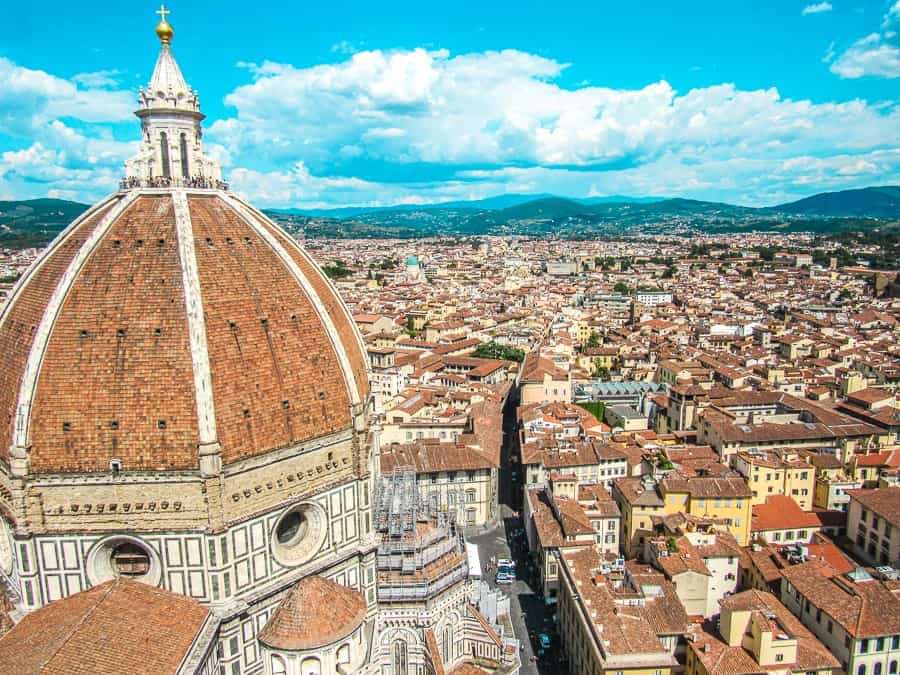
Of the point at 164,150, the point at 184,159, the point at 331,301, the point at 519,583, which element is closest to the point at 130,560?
the point at 331,301

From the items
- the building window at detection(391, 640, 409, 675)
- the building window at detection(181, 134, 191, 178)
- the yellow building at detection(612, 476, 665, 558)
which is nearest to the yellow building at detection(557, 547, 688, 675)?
the yellow building at detection(612, 476, 665, 558)

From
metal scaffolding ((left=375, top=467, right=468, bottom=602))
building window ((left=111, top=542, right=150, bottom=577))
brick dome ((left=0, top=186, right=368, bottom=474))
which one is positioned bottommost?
metal scaffolding ((left=375, top=467, right=468, bottom=602))

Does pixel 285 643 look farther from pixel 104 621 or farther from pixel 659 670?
pixel 659 670

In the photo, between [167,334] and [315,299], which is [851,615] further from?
[167,334]

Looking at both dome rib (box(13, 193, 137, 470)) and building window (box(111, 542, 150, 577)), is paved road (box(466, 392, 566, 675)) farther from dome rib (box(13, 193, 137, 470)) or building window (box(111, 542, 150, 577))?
dome rib (box(13, 193, 137, 470))

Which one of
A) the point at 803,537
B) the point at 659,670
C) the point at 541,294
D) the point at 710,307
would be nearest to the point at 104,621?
the point at 659,670

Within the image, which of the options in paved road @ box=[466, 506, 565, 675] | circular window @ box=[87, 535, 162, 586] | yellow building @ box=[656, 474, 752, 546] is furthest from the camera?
yellow building @ box=[656, 474, 752, 546]
